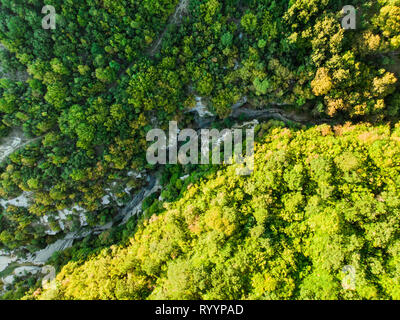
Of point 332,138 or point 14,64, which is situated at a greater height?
point 14,64

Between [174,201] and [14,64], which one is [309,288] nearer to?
[174,201]

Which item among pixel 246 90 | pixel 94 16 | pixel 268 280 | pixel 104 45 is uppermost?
pixel 94 16

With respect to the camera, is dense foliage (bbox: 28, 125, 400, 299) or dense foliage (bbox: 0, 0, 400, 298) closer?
dense foliage (bbox: 28, 125, 400, 299)

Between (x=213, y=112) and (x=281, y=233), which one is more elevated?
(x=213, y=112)

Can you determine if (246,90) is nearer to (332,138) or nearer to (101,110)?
(332,138)

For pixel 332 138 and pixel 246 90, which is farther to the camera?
pixel 246 90

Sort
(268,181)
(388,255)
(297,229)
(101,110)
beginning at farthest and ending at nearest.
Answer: (101,110)
(268,181)
(297,229)
(388,255)

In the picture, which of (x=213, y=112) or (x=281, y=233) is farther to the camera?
(x=213, y=112)

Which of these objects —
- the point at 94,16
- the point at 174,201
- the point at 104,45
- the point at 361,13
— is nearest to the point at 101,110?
the point at 104,45

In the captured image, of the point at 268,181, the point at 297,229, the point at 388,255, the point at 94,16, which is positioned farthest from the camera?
the point at 94,16

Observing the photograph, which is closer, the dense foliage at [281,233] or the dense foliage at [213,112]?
the dense foliage at [281,233]
